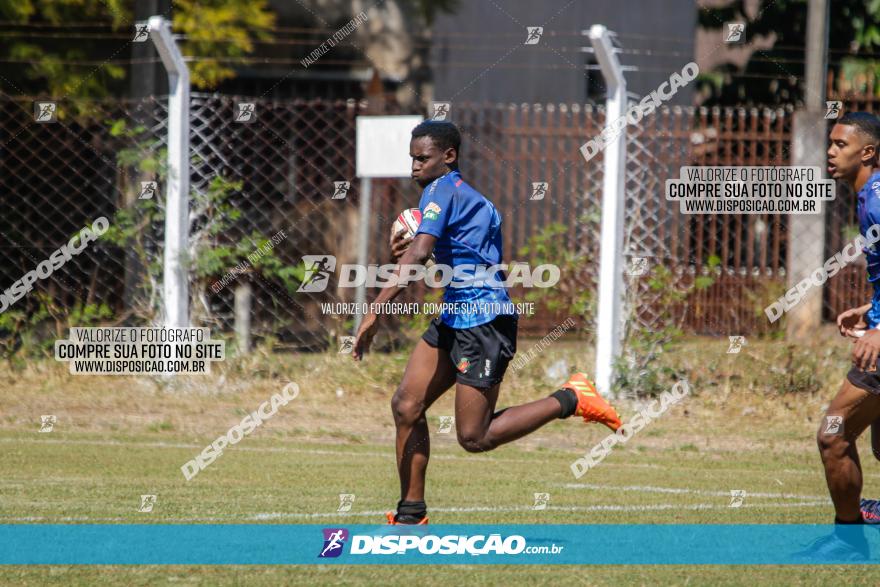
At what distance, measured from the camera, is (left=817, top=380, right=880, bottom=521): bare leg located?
6.05 metres

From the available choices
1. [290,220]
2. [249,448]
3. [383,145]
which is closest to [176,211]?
[383,145]

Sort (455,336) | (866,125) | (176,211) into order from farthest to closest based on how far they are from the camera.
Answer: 1. (176,211)
2. (455,336)
3. (866,125)

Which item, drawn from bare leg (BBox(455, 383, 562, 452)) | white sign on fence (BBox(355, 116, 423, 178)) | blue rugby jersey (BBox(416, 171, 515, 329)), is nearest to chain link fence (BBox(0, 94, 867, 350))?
white sign on fence (BBox(355, 116, 423, 178))

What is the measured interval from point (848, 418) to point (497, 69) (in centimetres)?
1368

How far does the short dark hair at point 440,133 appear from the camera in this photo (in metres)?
6.49

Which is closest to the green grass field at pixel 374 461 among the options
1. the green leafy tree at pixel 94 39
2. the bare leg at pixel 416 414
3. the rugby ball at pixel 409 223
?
the bare leg at pixel 416 414

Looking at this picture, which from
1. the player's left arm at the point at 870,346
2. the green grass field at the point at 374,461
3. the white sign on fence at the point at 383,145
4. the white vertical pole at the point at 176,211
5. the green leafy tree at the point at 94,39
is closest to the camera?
the green grass field at the point at 374,461

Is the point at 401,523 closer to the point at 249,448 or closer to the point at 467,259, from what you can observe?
the point at 467,259

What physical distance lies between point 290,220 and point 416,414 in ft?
28.4

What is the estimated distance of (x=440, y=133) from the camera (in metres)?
6.50

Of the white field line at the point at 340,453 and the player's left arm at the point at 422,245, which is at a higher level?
the player's left arm at the point at 422,245

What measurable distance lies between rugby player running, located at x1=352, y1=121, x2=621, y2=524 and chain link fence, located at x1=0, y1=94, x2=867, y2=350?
5.27 metres

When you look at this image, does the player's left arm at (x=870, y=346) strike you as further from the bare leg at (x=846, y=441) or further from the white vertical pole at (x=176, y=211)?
the white vertical pole at (x=176, y=211)

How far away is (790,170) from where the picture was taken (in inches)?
490
